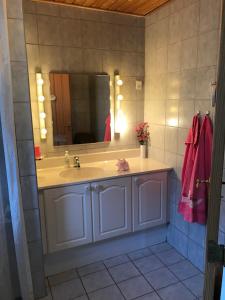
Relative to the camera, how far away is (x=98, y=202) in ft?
7.29

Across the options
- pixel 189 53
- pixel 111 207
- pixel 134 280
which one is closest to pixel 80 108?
pixel 111 207

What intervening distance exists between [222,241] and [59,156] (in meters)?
1.75

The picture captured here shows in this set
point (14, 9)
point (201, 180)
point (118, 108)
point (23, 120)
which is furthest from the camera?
point (118, 108)

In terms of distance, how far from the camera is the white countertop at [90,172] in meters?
2.11

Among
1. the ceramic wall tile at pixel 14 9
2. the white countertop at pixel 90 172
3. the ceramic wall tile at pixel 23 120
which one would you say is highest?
the ceramic wall tile at pixel 14 9

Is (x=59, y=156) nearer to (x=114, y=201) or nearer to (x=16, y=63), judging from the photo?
(x=114, y=201)

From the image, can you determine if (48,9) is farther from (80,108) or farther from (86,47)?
(80,108)

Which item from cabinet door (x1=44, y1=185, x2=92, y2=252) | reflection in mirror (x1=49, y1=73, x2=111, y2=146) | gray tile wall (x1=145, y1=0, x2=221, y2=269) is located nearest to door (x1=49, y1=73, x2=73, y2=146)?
reflection in mirror (x1=49, y1=73, x2=111, y2=146)

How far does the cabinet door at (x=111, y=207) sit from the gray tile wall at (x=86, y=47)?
0.62m

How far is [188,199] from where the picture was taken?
2.13 m

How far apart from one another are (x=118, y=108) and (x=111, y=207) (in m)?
1.09

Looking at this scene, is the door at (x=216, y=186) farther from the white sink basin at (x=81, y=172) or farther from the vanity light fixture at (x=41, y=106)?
the vanity light fixture at (x=41, y=106)

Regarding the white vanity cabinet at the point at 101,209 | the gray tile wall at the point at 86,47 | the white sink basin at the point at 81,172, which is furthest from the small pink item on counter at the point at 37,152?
the white vanity cabinet at the point at 101,209

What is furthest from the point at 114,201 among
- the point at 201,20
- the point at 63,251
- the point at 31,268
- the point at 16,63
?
the point at 201,20
